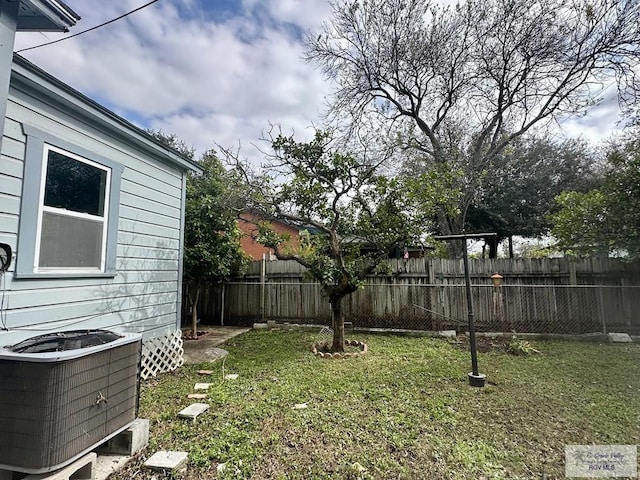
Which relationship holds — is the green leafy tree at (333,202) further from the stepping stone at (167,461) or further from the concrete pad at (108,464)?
the concrete pad at (108,464)

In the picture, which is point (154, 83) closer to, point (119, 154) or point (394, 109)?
point (119, 154)

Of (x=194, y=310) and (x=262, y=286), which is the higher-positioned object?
(x=262, y=286)

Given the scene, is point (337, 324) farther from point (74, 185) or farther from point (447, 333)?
point (74, 185)

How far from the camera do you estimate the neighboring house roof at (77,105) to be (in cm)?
277

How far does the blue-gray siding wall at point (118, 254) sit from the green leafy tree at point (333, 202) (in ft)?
4.85

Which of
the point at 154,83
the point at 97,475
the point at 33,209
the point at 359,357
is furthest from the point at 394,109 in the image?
the point at 97,475

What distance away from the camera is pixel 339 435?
2.71 meters

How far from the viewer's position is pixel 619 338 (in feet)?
19.8

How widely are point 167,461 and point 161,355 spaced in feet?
8.49

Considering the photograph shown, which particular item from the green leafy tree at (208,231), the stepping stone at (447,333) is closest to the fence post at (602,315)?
the stepping stone at (447,333)

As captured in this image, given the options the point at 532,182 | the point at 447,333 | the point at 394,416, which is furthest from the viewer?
the point at 532,182

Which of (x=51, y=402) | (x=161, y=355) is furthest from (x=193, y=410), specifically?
(x=161, y=355)

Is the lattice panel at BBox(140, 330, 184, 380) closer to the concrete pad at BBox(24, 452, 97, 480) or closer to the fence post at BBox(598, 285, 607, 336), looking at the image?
the concrete pad at BBox(24, 452, 97, 480)

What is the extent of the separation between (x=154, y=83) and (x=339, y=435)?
7114mm
